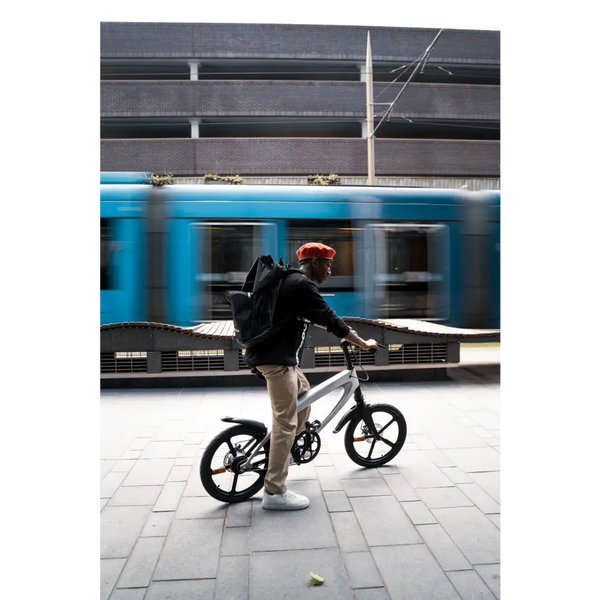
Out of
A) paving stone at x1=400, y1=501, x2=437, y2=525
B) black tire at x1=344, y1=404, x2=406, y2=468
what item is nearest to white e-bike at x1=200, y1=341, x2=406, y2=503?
black tire at x1=344, y1=404, x2=406, y2=468

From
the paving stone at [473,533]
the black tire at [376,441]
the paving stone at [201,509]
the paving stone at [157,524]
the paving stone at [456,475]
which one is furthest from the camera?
the black tire at [376,441]

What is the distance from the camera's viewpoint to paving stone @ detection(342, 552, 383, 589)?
113 inches

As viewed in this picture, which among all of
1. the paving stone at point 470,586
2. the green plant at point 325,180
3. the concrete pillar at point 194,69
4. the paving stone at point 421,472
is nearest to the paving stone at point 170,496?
the paving stone at point 421,472

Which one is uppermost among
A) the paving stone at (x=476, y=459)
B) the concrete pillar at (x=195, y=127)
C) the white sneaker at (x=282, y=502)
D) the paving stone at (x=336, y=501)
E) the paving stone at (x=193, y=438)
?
the concrete pillar at (x=195, y=127)

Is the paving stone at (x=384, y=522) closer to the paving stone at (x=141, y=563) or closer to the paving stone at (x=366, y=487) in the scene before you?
the paving stone at (x=366, y=487)

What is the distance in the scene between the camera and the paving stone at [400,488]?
3998mm

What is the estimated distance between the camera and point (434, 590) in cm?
281

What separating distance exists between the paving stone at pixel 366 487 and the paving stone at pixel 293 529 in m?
0.28

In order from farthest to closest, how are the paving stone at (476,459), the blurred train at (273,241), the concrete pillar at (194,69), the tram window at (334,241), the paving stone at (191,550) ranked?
→ the concrete pillar at (194,69)
the tram window at (334,241)
the blurred train at (273,241)
the paving stone at (476,459)
the paving stone at (191,550)

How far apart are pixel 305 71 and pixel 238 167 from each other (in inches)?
263
